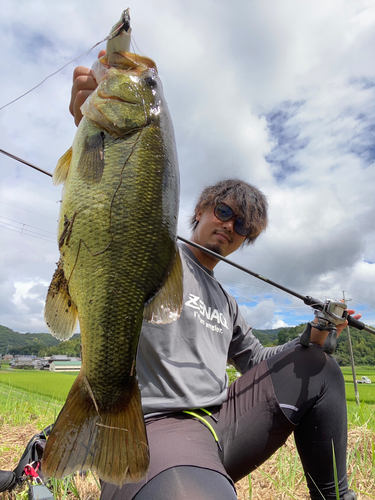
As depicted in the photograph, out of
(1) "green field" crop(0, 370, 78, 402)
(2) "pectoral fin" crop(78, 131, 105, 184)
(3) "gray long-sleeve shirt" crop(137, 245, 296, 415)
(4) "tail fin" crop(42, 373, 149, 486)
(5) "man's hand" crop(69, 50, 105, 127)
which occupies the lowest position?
(1) "green field" crop(0, 370, 78, 402)

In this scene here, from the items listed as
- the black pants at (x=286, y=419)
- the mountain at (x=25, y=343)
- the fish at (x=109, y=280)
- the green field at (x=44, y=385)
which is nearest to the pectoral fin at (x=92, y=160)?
the fish at (x=109, y=280)

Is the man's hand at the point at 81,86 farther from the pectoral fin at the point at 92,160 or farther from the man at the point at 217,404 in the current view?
the pectoral fin at the point at 92,160

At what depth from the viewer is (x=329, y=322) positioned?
254 cm

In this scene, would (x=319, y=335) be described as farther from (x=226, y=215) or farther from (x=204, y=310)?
(x=226, y=215)

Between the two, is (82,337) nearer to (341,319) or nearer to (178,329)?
(178,329)

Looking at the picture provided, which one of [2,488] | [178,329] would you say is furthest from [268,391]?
[2,488]

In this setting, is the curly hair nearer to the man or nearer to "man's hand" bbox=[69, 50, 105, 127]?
the man

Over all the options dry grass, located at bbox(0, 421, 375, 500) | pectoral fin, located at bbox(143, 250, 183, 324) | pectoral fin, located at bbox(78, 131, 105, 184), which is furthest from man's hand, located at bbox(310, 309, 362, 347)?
pectoral fin, located at bbox(78, 131, 105, 184)

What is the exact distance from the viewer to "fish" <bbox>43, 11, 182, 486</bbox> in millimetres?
1336

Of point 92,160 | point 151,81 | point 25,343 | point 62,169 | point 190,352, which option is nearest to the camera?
point 92,160

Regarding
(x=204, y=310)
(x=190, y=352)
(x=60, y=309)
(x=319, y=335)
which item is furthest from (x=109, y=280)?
(x=319, y=335)

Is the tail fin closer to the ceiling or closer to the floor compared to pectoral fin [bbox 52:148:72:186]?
closer to the floor

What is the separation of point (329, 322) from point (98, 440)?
1.94 metres

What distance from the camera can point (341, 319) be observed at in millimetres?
2500
